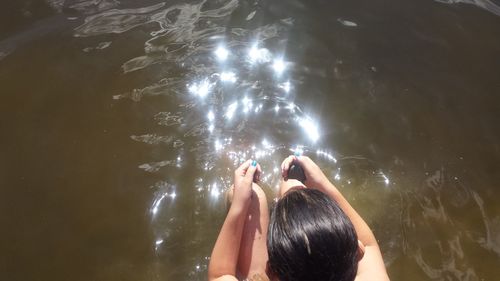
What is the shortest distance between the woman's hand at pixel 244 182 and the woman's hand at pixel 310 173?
0.18m

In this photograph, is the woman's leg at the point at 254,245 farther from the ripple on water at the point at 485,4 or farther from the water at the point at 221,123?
the ripple on water at the point at 485,4

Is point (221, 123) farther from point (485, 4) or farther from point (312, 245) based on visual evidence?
point (485, 4)

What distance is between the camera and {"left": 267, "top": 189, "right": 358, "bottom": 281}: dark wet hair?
4.76 ft

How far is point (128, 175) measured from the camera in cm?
269

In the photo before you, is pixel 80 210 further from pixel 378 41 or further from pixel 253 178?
pixel 378 41

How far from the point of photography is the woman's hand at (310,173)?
2252mm

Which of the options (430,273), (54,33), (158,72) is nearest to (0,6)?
(54,33)

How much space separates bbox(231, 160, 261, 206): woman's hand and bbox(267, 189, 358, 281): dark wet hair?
53 centimetres

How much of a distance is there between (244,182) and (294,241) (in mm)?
752

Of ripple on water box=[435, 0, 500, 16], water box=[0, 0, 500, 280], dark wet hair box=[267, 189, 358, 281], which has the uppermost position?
dark wet hair box=[267, 189, 358, 281]

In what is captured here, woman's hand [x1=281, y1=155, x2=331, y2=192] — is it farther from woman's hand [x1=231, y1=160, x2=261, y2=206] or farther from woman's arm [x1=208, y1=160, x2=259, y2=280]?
woman's arm [x1=208, y1=160, x2=259, y2=280]

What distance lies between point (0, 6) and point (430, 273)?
382 centimetres

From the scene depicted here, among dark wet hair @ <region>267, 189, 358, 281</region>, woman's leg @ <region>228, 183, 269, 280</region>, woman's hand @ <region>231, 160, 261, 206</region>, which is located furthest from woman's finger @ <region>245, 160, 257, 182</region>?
dark wet hair @ <region>267, 189, 358, 281</region>

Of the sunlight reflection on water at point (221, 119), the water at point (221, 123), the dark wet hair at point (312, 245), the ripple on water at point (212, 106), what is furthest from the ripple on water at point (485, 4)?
the dark wet hair at point (312, 245)
